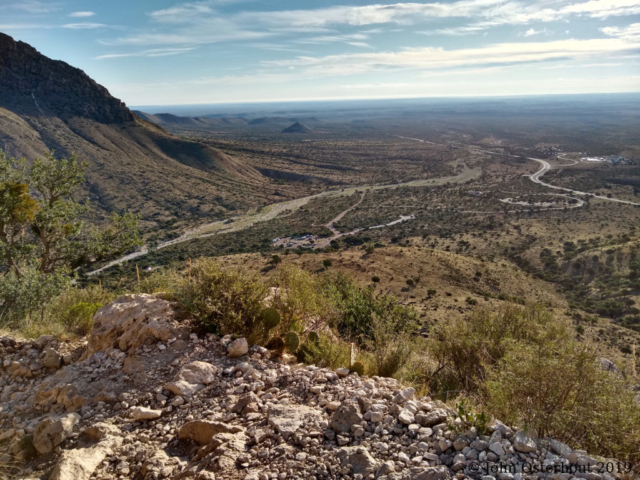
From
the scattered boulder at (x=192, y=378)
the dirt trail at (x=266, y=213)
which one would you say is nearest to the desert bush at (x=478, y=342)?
the scattered boulder at (x=192, y=378)

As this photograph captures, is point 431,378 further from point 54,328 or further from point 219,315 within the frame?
point 54,328

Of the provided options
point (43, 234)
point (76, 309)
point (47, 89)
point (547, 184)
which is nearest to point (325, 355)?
point (76, 309)

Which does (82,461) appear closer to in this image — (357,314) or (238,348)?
(238,348)

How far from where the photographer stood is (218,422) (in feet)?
13.6

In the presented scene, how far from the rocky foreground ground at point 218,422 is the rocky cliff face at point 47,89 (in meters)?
98.4

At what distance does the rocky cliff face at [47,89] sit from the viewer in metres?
84.3

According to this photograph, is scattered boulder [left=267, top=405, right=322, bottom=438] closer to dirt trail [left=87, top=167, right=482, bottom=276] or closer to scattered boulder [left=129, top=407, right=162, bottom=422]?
scattered boulder [left=129, top=407, right=162, bottom=422]

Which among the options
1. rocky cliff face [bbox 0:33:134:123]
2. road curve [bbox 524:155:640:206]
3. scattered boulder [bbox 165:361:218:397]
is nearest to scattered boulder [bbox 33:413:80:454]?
scattered boulder [bbox 165:361:218:397]

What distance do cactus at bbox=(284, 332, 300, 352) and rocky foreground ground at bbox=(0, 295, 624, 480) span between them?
0.49 meters

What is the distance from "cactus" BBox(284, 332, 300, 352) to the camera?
6.15 meters

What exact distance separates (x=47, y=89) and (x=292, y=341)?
112824mm

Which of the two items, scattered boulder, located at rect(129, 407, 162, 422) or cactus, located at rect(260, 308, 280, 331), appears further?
cactus, located at rect(260, 308, 280, 331)

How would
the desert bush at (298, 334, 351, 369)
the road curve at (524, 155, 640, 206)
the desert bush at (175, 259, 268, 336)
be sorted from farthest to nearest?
the road curve at (524, 155, 640, 206)
the desert bush at (175, 259, 268, 336)
the desert bush at (298, 334, 351, 369)

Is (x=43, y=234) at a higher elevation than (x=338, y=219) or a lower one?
higher
